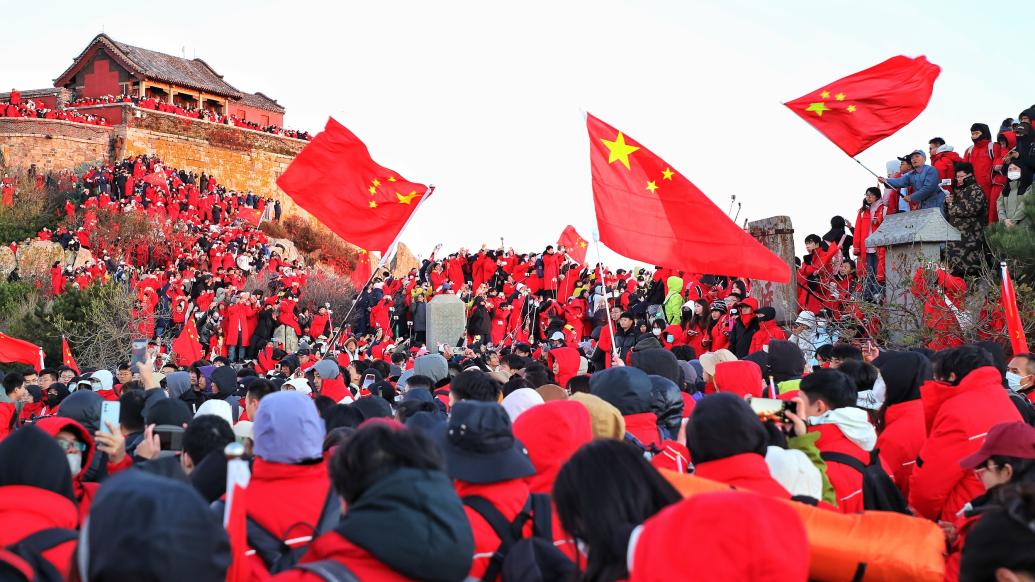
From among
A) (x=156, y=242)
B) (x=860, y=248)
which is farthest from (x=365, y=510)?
(x=156, y=242)

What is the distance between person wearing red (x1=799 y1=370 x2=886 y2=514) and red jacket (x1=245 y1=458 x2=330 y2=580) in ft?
7.03

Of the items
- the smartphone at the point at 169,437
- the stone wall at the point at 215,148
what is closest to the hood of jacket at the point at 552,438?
the smartphone at the point at 169,437

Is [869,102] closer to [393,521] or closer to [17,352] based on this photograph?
[393,521]

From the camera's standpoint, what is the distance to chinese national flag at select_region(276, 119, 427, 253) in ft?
36.1

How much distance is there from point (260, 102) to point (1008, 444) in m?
62.7

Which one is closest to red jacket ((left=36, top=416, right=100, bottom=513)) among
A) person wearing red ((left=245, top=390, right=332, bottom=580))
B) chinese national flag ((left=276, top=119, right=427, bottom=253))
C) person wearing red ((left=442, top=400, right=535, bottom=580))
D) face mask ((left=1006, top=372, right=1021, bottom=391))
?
person wearing red ((left=245, top=390, right=332, bottom=580))

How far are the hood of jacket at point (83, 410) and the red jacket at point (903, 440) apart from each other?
455 centimetres

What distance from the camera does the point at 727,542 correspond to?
2098 millimetres

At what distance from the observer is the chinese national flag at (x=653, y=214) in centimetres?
813

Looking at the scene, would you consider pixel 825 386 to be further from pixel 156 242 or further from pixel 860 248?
pixel 156 242

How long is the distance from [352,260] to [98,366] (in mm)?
29822

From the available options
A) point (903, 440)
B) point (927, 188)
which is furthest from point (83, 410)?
point (927, 188)

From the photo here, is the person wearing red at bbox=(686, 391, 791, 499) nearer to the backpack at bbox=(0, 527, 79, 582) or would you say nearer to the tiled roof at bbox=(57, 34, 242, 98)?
the backpack at bbox=(0, 527, 79, 582)

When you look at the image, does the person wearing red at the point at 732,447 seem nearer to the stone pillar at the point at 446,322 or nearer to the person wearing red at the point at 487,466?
the person wearing red at the point at 487,466
